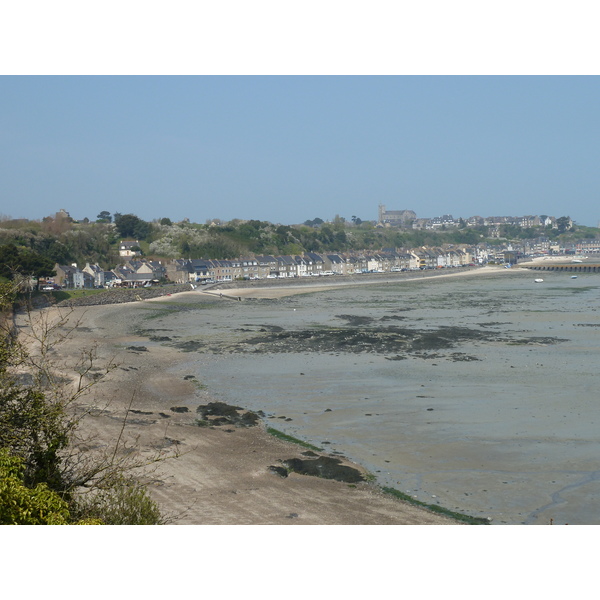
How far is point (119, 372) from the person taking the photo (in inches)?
→ 601

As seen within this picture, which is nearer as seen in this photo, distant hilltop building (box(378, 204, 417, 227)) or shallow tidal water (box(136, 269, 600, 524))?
shallow tidal water (box(136, 269, 600, 524))

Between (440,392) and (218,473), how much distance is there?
6.09 metres

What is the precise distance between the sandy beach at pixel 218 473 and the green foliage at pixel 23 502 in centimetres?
140

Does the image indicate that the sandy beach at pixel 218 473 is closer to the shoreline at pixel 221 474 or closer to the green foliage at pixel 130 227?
the shoreline at pixel 221 474

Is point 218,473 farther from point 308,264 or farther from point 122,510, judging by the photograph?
point 308,264

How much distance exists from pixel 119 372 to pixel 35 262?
19546mm

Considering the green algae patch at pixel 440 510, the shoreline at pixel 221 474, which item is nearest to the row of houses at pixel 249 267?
the shoreline at pixel 221 474

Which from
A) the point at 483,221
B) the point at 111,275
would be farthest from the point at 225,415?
the point at 483,221

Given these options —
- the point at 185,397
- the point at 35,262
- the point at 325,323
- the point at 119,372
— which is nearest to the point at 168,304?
the point at 35,262

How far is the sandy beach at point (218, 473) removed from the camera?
23.1 ft

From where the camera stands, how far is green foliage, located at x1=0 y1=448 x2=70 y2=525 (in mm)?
4273

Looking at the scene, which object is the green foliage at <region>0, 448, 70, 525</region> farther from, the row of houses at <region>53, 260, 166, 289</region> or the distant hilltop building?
the distant hilltop building

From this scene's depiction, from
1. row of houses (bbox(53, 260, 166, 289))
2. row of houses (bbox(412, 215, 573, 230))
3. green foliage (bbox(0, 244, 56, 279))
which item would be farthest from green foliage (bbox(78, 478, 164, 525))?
row of houses (bbox(412, 215, 573, 230))

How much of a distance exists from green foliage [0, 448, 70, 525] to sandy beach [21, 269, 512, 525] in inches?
55.2
